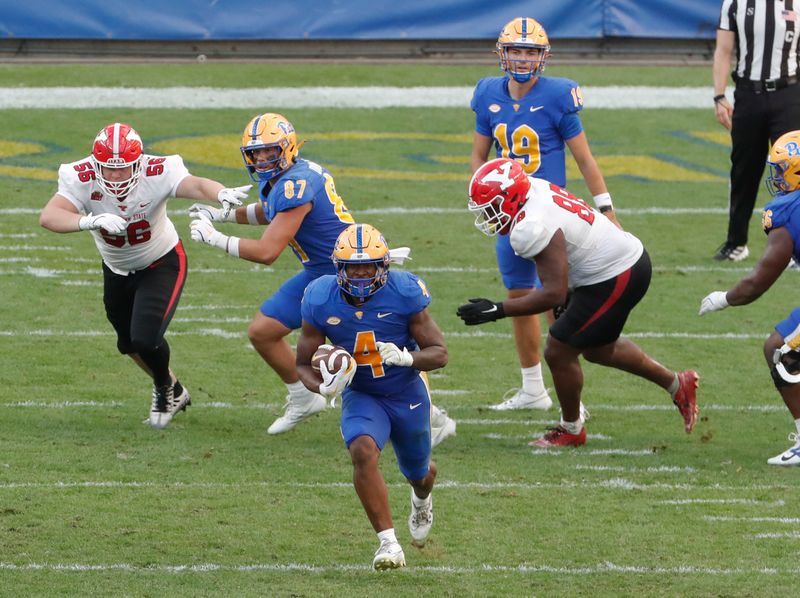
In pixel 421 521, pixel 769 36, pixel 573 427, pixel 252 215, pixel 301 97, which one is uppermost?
pixel 252 215

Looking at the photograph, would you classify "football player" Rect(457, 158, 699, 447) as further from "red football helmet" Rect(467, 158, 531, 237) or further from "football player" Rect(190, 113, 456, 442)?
"football player" Rect(190, 113, 456, 442)

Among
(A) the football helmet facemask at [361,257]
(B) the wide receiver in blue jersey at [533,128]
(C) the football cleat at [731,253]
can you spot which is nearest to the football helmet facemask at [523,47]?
(B) the wide receiver in blue jersey at [533,128]

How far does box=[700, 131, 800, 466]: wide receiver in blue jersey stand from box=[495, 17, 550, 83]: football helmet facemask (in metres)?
1.43

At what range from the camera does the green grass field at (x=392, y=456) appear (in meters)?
4.98

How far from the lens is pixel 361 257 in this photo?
496 cm

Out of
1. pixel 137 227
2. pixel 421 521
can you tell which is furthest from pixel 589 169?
pixel 421 521

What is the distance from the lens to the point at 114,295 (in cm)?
686

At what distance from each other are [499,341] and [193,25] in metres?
8.21

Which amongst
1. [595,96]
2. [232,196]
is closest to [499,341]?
[232,196]

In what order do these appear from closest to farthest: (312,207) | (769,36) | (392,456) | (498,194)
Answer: (498,194)
(312,207)
(392,456)
(769,36)

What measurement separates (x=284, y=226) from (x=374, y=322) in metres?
1.19

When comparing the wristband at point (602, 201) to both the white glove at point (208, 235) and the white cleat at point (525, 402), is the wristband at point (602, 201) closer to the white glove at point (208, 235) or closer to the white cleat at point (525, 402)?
the white cleat at point (525, 402)

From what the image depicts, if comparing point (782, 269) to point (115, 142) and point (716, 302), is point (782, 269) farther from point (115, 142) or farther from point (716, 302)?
point (115, 142)

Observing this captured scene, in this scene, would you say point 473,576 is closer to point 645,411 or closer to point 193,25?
point 645,411
